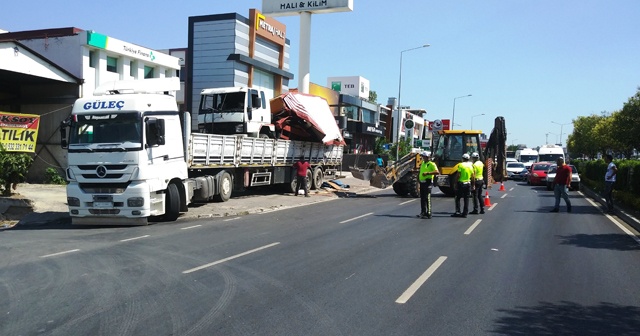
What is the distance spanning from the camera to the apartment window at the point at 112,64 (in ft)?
81.4

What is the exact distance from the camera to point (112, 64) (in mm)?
25156

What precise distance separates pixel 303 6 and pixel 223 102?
17.9 m

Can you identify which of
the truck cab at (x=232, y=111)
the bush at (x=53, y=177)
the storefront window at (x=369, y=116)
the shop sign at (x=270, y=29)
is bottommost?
the bush at (x=53, y=177)

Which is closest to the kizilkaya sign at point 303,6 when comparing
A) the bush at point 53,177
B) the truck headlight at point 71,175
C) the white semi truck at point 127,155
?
the bush at point 53,177

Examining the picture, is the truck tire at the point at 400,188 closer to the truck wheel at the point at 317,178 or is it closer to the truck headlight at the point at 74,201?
A: the truck wheel at the point at 317,178

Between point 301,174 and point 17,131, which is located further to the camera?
point 301,174

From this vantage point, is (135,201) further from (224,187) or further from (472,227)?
(472,227)

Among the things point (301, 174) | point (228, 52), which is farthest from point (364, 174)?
point (228, 52)

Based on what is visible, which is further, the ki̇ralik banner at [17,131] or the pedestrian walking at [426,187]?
the ki̇ralik banner at [17,131]

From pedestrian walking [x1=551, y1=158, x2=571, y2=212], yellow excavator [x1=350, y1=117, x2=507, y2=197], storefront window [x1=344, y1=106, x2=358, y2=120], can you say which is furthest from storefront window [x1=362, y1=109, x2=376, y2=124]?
pedestrian walking [x1=551, y1=158, x2=571, y2=212]

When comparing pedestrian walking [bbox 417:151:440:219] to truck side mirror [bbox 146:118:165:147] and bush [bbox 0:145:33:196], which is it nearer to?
truck side mirror [bbox 146:118:165:147]

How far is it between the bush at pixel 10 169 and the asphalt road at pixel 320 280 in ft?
12.5

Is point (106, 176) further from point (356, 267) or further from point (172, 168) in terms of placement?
point (356, 267)

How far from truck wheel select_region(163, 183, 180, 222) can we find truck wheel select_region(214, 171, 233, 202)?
3298mm
